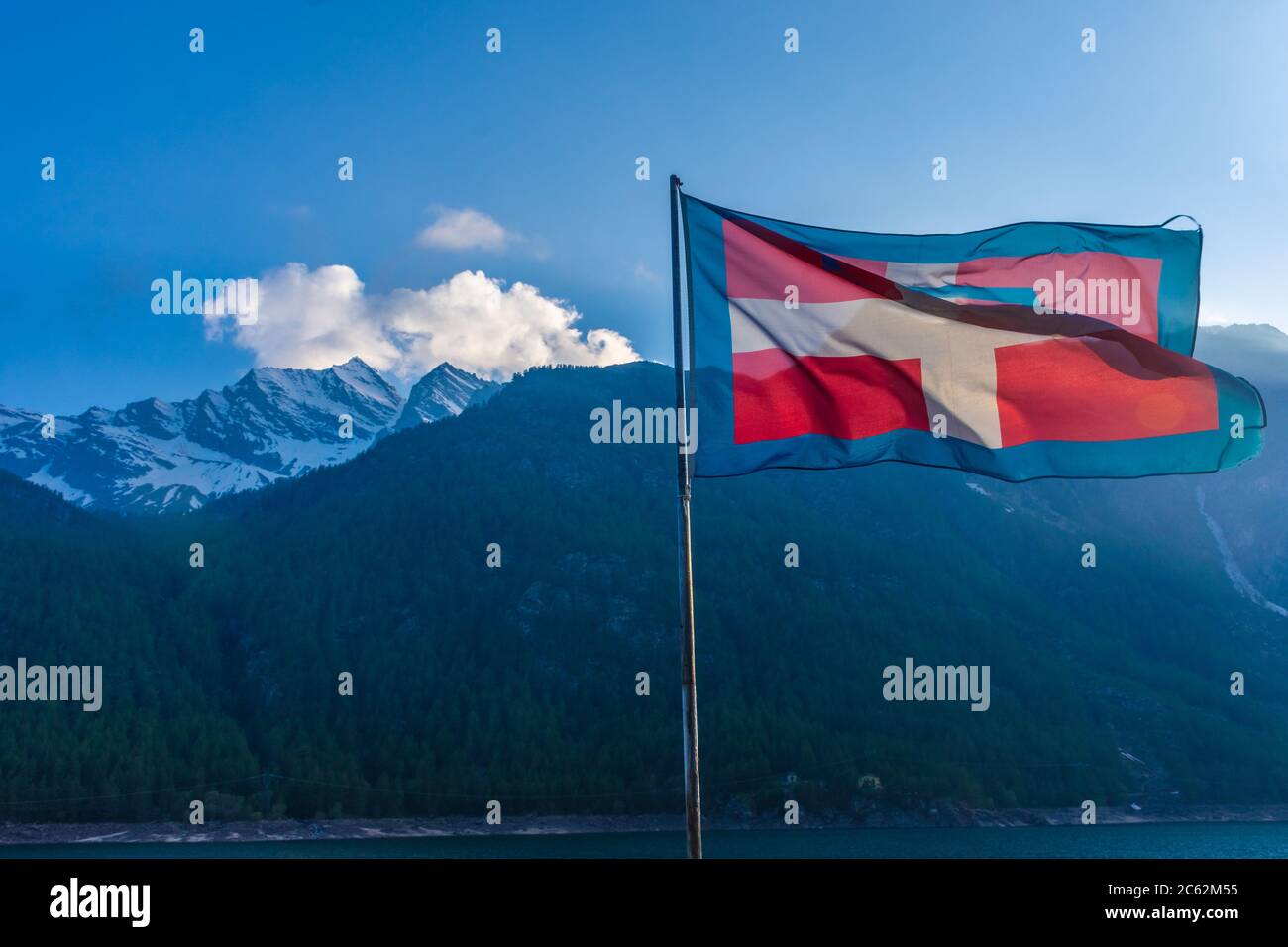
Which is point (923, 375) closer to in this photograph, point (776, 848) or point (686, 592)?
point (686, 592)

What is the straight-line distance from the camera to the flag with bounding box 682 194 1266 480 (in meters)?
19.1

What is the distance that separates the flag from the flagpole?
0.68 meters

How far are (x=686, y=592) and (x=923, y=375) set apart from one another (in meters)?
5.74

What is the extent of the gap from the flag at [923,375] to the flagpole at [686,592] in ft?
2.24

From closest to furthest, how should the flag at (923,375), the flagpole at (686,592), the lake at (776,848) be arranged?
the flagpole at (686,592) → the flag at (923,375) → the lake at (776,848)

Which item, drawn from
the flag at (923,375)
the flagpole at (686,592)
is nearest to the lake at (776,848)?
the flag at (923,375)

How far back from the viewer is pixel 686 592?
16.1 meters

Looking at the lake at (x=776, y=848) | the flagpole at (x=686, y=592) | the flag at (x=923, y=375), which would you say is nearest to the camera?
the flagpole at (x=686, y=592)

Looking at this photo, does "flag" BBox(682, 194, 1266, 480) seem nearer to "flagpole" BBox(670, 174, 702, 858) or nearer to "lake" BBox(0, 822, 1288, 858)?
"flagpole" BBox(670, 174, 702, 858)

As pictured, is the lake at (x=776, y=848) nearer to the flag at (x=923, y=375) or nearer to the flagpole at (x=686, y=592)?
the flag at (x=923, y=375)

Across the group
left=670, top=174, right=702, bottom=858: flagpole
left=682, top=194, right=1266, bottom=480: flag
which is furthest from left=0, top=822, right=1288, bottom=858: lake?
left=670, top=174, right=702, bottom=858: flagpole

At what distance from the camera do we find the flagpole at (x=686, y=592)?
14.9 meters
